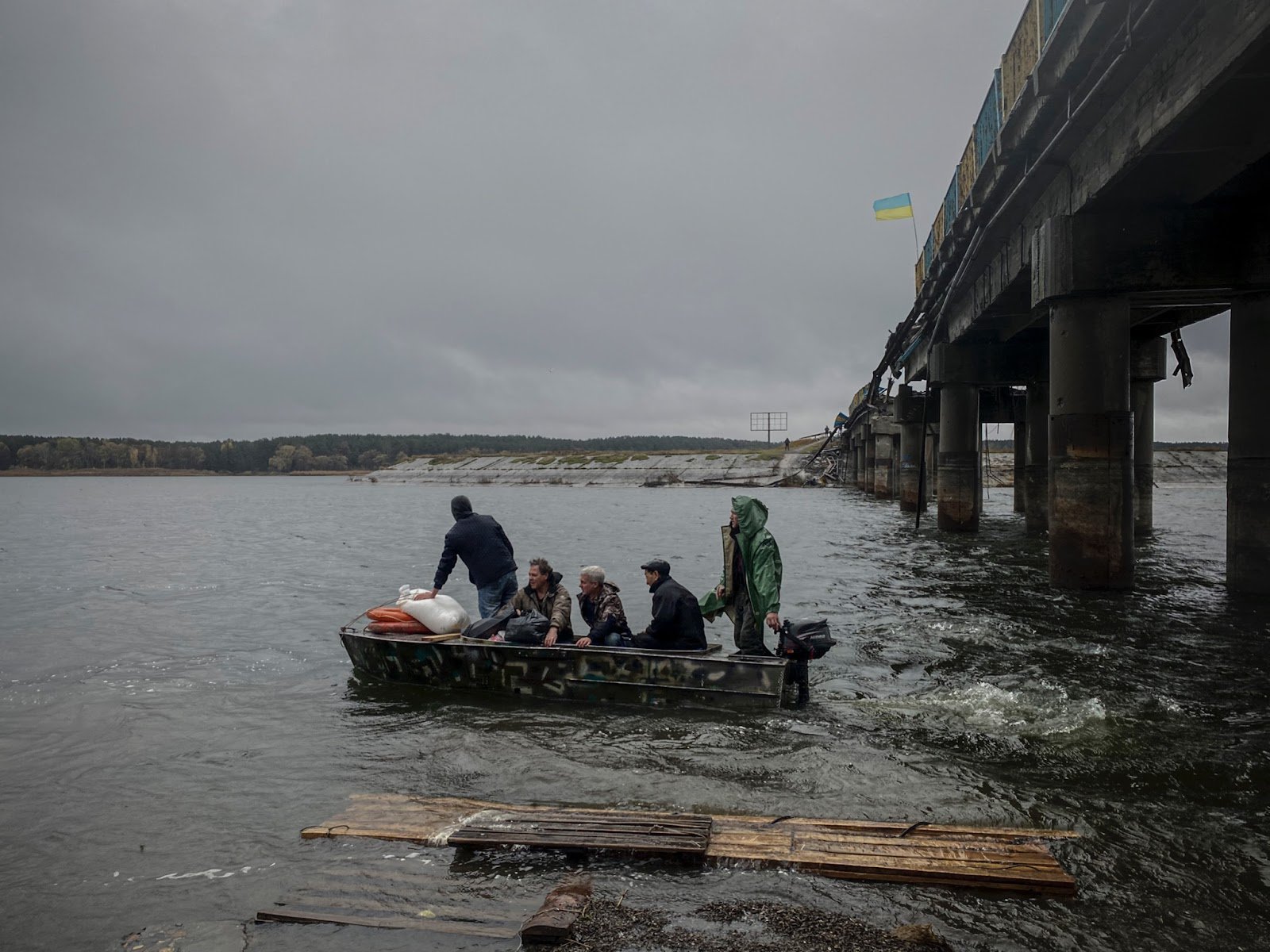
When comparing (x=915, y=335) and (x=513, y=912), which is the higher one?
(x=915, y=335)

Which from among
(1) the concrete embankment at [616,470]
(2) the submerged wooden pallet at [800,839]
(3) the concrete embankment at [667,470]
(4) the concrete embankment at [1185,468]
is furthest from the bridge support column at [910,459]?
(1) the concrete embankment at [616,470]

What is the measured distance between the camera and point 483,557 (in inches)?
478

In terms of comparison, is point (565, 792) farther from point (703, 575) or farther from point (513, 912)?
point (703, 575)

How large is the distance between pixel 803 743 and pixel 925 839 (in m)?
2.68

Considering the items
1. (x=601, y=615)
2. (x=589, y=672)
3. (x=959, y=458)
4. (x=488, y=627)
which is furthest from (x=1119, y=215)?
(x=959, y=458)

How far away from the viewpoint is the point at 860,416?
213ft

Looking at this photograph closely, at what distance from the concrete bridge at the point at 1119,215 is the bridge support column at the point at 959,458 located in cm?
781

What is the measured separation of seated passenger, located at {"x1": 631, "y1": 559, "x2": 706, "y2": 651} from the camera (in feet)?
32.3

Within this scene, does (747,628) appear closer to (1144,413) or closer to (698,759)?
(698,759)

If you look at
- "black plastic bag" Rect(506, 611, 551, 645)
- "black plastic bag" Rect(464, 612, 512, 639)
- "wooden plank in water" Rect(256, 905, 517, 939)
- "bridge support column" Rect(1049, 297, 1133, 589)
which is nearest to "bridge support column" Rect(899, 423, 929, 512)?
"bridge support column" Rect(1049, 297, 1133, 589)

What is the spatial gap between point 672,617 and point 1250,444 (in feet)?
39.6

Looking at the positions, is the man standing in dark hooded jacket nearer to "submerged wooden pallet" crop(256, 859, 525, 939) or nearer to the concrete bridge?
"submerged wooden pallet" crop(256, 859, 525, 939)

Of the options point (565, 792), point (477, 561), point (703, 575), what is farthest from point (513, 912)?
point (703, 575)

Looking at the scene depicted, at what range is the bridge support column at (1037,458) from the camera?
28.9 m
